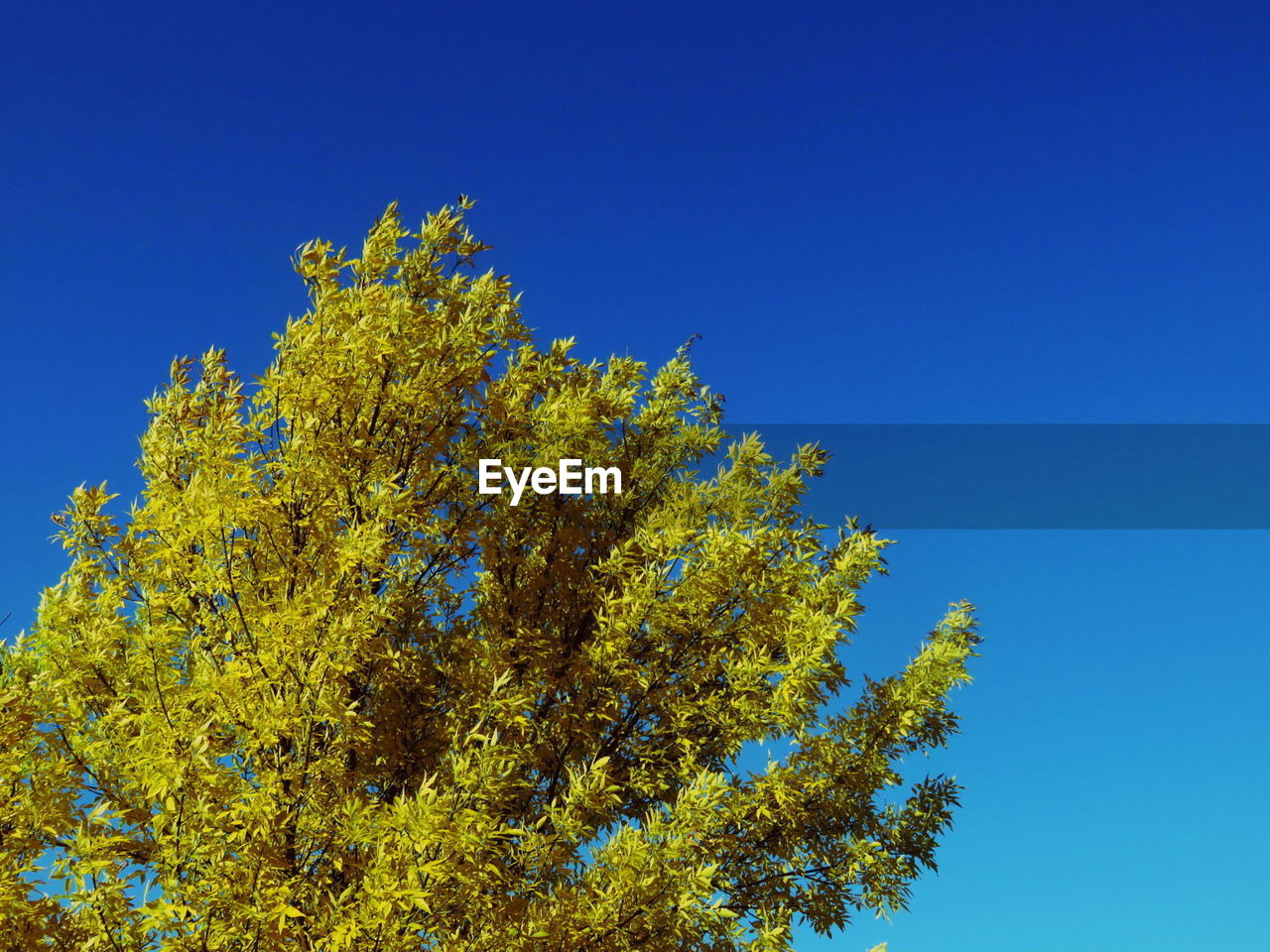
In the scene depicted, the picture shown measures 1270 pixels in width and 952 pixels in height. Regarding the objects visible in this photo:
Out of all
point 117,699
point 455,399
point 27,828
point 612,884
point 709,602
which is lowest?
point 612,884

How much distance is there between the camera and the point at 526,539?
7445 millimetres

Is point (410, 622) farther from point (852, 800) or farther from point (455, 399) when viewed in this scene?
point (852, 800)

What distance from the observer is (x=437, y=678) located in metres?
7.12

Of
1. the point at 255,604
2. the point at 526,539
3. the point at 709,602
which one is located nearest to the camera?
the point at 255,604

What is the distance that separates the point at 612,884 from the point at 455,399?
339 centimetres

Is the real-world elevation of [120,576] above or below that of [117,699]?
above

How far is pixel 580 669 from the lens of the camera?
6.68 metres

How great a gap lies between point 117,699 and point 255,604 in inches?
46.4

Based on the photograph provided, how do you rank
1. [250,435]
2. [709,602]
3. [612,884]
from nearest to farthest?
[612,884] → [250,435] → [709,602]

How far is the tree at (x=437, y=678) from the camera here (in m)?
4.91

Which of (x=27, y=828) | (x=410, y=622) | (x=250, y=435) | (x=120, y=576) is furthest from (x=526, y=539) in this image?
(x=27, y=828)

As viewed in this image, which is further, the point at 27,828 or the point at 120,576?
the point at 120,576

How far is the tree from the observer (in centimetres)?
491

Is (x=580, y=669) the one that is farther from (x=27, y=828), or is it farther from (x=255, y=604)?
(x=27, y=828)
